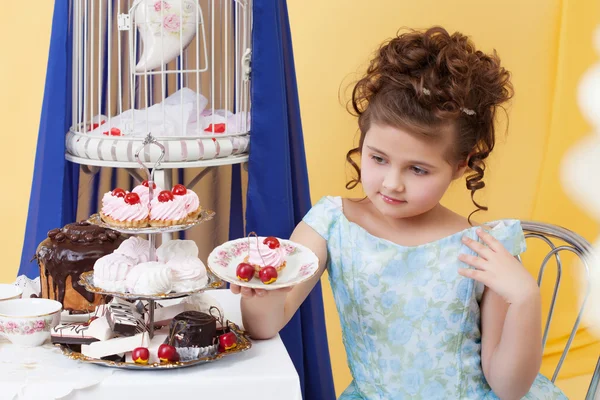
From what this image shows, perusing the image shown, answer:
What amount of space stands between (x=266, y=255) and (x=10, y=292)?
479 millimetres

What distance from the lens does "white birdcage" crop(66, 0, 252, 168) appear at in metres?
1.49

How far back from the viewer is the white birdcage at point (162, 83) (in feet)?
4.89

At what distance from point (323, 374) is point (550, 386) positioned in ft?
1.81

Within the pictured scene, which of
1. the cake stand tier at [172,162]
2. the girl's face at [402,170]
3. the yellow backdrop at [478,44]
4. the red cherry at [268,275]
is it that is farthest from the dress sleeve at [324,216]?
the yellow backdrop at [478,44]

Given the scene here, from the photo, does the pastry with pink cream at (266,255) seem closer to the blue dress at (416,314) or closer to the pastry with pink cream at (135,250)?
the pastry with pink cream at (135,250)

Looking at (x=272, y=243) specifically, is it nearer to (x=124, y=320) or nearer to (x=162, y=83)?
(x=124, y=320)

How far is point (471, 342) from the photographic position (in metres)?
1.37

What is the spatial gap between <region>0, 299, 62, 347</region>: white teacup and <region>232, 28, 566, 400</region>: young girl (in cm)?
31

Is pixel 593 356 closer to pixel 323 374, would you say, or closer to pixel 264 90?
pixel 323 374

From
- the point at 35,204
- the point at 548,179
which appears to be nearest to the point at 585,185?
the point at 548,179

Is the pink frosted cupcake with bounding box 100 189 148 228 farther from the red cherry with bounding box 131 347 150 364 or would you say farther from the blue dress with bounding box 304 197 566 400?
the blue dress with bounding box 304 197 566 400

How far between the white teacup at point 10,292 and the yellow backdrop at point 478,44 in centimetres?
127

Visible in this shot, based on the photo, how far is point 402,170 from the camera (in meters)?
1.26

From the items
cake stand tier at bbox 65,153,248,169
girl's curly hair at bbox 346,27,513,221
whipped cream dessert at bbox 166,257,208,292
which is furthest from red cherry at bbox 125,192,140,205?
girl's curly hair at bbox 346,27,513,221
